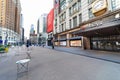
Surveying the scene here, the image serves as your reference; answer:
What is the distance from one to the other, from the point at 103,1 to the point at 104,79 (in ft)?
60.1

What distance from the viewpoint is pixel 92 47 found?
25.8m

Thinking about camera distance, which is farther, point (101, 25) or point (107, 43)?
point (107, 43)

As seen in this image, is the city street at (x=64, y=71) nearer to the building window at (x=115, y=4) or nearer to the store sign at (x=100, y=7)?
the building window at (x=115, y=4)

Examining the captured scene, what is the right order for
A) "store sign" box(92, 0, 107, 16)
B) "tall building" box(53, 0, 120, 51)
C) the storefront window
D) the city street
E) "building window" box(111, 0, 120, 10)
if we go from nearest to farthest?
the city street → "tall building" box(53, 0, 120, 51) → "building window" box(111, 0, 120, 10) → the storefront window → "store sign" box(92, 0, 107, 16)

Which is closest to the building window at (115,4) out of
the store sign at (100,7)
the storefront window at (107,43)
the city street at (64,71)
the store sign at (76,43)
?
the store sign at (100,7)

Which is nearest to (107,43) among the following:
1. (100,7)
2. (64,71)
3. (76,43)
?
(100,7)

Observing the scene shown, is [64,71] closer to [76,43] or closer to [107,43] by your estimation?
[107,43]

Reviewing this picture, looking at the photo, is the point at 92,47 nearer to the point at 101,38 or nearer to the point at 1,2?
the point at 101,38

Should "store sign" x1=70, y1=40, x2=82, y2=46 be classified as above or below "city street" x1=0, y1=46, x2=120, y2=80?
above

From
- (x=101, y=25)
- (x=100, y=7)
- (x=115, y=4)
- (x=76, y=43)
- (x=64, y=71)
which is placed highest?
(x=100, y=7)

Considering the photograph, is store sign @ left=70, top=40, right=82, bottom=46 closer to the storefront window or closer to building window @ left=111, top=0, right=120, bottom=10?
the storefront window

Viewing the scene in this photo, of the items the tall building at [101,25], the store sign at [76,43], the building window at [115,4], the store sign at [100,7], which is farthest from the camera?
the store sign at [76,43]

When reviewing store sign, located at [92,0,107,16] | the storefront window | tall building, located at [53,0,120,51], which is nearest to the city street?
tall building, located at [53,0,120,51]

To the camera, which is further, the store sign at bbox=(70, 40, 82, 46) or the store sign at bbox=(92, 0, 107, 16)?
the store sign at bbox=(70, 40, 82, 46)
